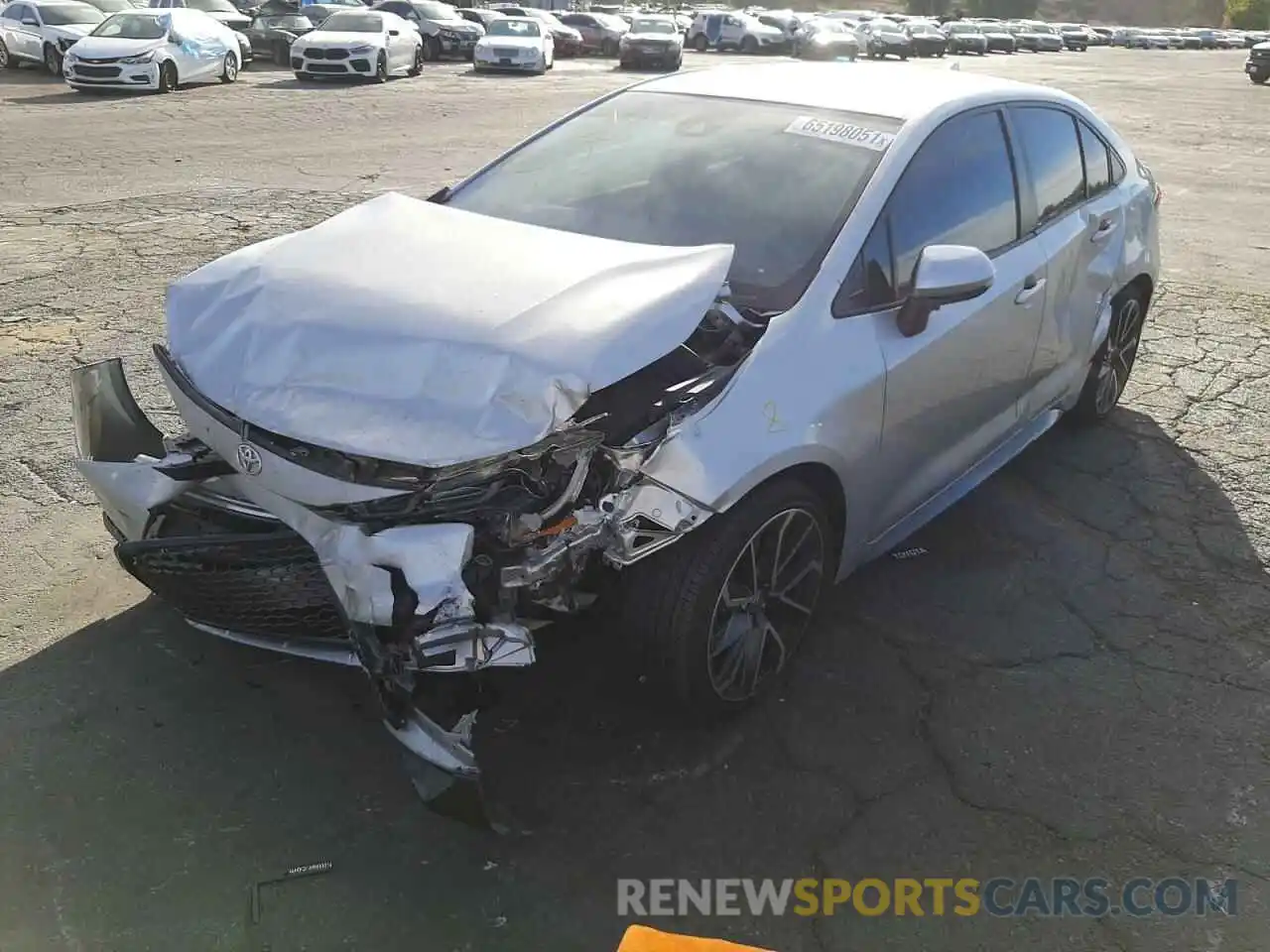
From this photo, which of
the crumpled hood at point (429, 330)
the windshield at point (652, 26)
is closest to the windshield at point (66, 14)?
the windshield at point (652, 26)

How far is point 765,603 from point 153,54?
18.1 m

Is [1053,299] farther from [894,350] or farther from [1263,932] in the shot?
[1263,932]

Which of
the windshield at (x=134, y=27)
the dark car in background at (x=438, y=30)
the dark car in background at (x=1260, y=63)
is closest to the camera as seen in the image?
the windshield at (x=134, y=27)

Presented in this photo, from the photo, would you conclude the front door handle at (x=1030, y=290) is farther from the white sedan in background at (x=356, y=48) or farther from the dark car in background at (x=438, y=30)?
the dark car in background at (x=438, y=30)

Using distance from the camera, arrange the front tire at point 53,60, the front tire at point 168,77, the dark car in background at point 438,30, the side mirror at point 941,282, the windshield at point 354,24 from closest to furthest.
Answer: the side mirror at point 941,282
the front tire at point 168,77
the front tire at point 53,60
the windshield at point 354,24
the dark car in background at point 438,30

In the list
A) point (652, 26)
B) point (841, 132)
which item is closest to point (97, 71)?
point (841, 132)

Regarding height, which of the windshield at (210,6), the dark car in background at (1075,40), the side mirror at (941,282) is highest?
the dark car in background at (1075,40)

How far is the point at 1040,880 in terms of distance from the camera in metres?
2.71

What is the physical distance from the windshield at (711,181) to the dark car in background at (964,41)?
48017 millimetres

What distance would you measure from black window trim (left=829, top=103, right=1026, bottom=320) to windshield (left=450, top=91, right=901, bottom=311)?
0.33 ft

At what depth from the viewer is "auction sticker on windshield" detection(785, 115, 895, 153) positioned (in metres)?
3.56

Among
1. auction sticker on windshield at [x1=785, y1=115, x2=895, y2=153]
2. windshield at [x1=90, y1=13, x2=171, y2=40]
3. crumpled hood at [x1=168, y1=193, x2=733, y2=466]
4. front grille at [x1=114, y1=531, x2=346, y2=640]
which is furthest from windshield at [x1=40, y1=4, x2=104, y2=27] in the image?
front grille at [x1=114, y1=531, x2=346, y2=640]

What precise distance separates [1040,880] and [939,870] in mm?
255

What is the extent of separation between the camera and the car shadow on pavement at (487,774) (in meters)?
2.54
